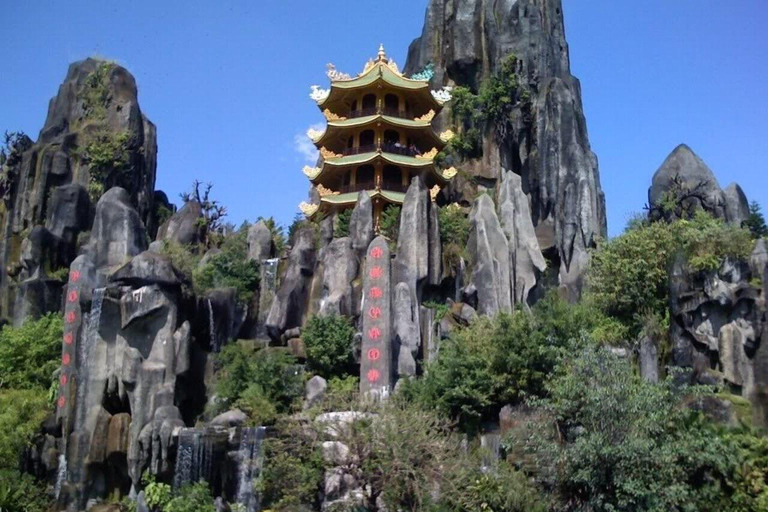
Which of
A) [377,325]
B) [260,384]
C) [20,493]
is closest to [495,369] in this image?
[377,325]

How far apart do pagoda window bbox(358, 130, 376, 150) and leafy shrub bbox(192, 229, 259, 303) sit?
7196mm

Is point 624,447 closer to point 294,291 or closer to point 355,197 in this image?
point 294,291

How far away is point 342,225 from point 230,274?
4108mm

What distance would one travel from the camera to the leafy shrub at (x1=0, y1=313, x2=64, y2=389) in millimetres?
24484

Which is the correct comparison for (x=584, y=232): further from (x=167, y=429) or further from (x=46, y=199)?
(x=46, y=199)

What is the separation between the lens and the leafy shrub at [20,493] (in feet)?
68.0

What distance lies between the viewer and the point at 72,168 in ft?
112

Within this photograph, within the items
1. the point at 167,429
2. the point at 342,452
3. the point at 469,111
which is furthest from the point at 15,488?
the point at 469,111

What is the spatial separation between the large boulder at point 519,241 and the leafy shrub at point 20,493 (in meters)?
13.4

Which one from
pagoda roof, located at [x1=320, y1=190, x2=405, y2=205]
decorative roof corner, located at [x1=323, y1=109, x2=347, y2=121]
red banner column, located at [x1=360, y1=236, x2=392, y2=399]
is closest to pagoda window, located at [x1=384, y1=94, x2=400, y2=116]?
decorative roof corner, located at [x1=323, y1=109, x2=347, y2=121]

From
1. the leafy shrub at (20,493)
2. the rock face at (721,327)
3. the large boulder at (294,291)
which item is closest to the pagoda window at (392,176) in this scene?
the large boulder at (294,291)

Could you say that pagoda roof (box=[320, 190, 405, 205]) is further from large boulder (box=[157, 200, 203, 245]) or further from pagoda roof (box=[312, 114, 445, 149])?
large boulder (box=[157, 200, 203, 245])

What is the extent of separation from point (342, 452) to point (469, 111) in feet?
69.8

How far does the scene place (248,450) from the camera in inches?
781
